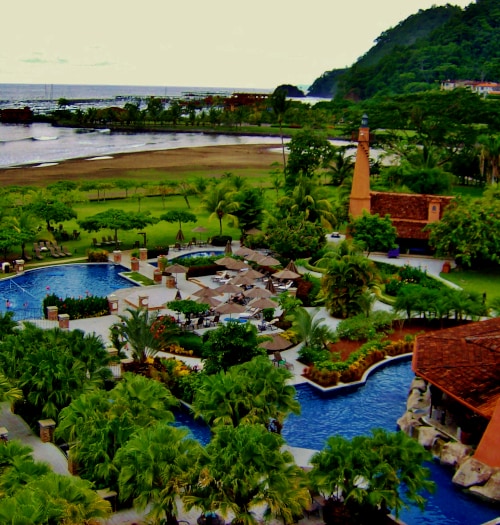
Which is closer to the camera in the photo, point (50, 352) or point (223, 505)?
point (223, 505)

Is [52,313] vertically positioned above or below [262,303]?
below

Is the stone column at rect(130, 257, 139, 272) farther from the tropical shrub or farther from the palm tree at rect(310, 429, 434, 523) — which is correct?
the palm tree at rect(310, 429, 434, 523)

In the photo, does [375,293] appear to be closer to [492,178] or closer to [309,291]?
[309,291]

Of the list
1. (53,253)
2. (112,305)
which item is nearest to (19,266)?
(53,253)

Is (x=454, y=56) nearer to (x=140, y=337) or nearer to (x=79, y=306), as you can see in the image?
(x=79, y=306)

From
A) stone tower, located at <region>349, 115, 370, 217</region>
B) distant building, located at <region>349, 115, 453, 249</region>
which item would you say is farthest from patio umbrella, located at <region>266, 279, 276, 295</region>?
stone tower, located at <region>349, 115, 370, 217</region>

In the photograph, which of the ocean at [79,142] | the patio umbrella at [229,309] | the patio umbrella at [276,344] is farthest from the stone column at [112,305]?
the ocean at [79,142]

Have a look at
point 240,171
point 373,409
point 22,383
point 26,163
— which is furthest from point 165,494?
point 26,163
